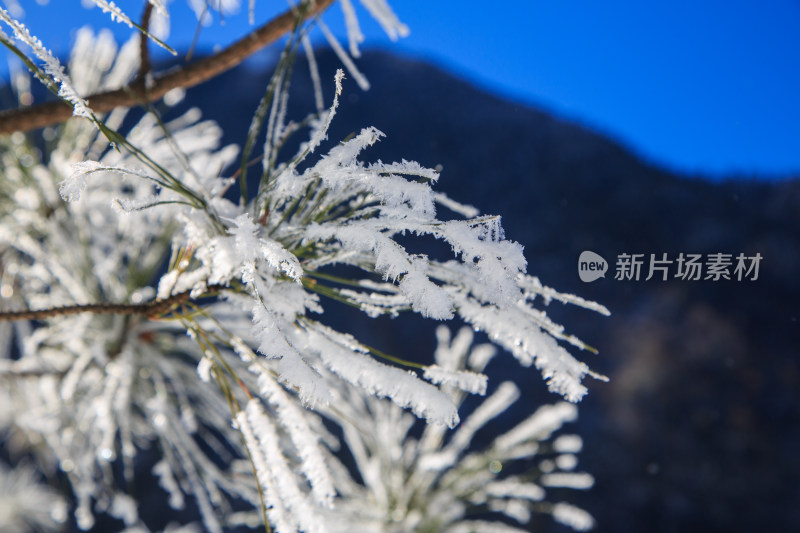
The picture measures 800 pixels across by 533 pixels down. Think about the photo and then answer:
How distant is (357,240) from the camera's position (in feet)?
0.62

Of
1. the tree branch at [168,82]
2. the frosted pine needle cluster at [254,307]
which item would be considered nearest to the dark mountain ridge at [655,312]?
the frosted pine needle cluster at [254,307]

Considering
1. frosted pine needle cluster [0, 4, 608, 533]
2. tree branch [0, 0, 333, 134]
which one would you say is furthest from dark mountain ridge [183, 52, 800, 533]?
tree branch [0, 0, 333, 134]

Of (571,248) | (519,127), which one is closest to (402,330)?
(571,248)

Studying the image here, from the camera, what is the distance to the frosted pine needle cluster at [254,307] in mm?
194

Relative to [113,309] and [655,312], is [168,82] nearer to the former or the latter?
[113,309]

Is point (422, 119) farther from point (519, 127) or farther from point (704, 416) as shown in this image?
point (704, 416)

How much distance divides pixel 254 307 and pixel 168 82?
0.21m

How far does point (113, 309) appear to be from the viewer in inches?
9.8

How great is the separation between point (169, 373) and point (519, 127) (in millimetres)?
4338

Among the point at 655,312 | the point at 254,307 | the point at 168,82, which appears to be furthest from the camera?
the point at 655,312

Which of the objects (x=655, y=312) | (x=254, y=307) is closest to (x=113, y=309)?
(x=254, y=307)

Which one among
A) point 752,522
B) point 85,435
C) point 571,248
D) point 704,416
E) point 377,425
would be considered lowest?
point 85,435

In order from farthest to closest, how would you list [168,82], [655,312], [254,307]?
[655,312] < [168,82] < [254,307]

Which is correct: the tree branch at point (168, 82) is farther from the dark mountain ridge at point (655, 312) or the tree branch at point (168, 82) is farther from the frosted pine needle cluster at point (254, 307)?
the dark mountain ridge at point (655, 312)
